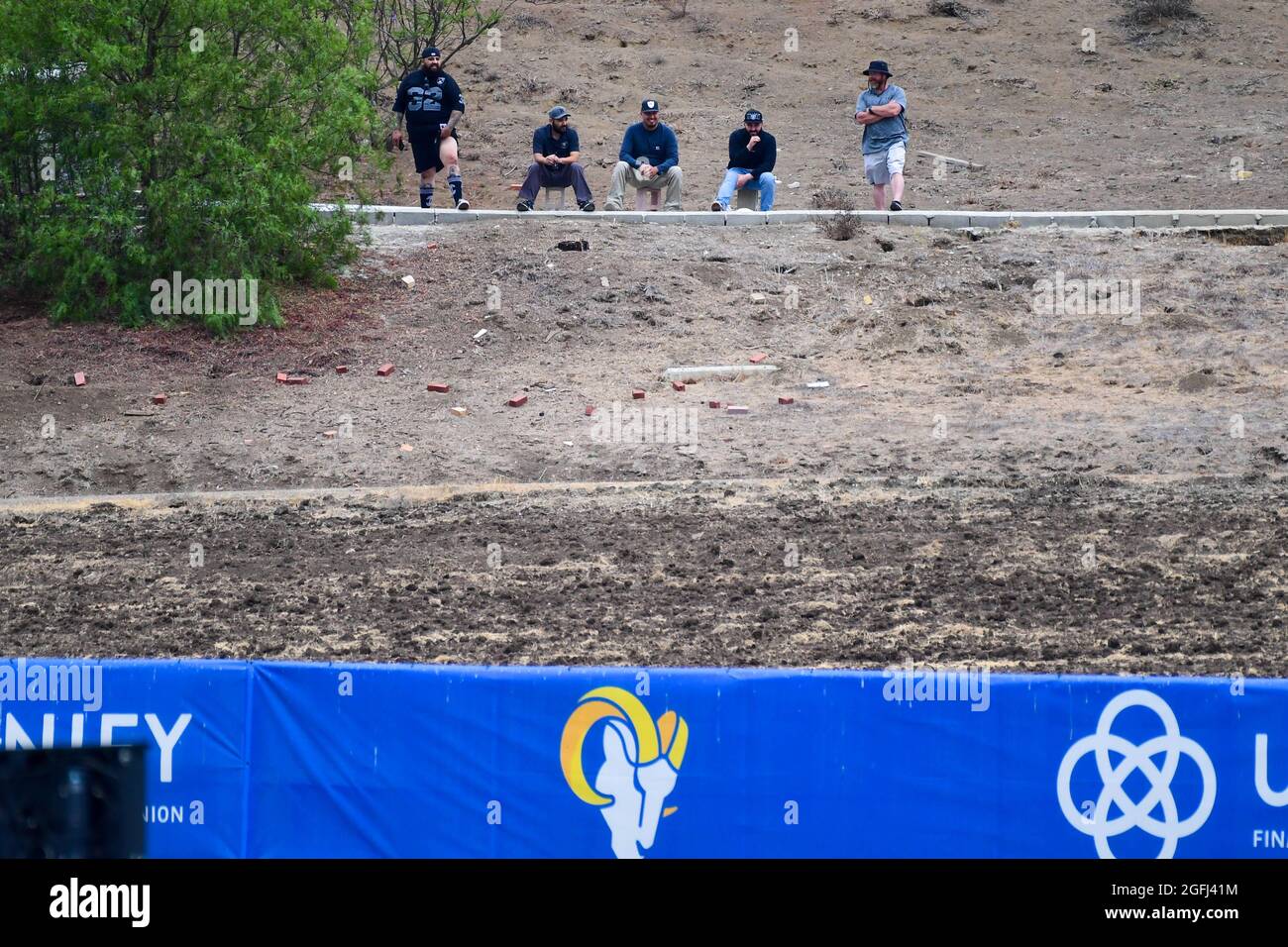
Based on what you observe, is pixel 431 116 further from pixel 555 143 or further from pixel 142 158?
pixel 142 158

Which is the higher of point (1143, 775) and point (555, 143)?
point (555, 143)

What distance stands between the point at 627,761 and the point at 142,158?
1233 cm

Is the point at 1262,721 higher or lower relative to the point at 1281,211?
lower

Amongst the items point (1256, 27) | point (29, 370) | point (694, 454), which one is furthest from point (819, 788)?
point (1256, 27)

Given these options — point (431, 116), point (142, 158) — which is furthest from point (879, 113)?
point (142, 158)

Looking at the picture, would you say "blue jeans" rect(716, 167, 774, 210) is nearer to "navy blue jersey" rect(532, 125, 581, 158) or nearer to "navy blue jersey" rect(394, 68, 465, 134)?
"navy blue jersey" rect(532, 125, 581, 158)

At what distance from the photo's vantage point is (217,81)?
17.6 meters

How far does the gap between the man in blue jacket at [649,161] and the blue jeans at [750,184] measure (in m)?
0.53

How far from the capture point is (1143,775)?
680 cm

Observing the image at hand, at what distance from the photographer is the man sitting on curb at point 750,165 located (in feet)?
63.2

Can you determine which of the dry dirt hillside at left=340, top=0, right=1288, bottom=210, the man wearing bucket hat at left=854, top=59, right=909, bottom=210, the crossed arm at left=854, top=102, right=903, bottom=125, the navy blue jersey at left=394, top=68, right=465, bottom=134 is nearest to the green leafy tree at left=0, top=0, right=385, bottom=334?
the navy blue jersey at left=394, top=68, right=465, bottom=134
